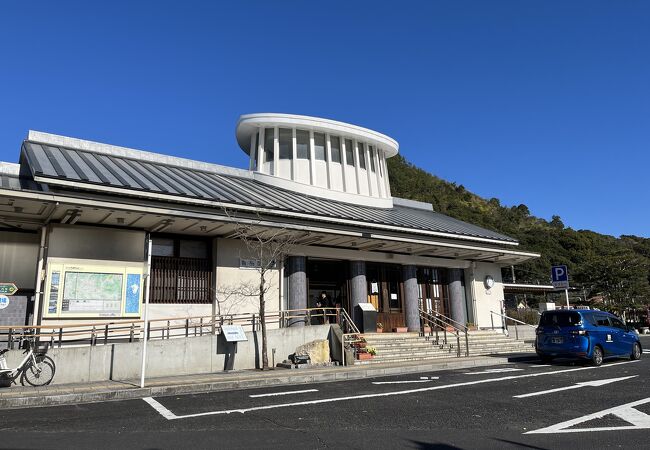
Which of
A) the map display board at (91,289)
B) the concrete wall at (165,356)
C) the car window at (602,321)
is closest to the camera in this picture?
the concrete wall at (165,356)

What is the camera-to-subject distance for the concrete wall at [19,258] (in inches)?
595

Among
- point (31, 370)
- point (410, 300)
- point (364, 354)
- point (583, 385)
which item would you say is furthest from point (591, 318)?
point (31, 370)

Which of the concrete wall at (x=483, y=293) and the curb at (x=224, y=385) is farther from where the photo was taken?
the concrete wall at (x=483, y=293)

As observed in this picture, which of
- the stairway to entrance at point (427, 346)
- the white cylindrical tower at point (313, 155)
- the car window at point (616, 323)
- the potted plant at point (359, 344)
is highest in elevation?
the white cylindrical tower at point (313, 155)

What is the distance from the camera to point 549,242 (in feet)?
263

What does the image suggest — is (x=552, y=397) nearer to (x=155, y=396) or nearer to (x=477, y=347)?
(x=155, y=396)

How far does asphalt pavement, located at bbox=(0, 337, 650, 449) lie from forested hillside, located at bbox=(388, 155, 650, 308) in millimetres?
31711

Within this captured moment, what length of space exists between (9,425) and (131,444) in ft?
8.97

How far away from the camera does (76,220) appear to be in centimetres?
1473

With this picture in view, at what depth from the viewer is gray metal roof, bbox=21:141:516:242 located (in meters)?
14.1

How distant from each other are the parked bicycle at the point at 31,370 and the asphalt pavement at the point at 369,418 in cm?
303

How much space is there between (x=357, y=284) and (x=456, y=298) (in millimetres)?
6918

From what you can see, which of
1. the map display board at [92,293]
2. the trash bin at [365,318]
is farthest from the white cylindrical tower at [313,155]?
the map display board at [92,293]

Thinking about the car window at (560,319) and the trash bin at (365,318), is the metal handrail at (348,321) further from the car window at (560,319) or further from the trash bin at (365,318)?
the car window at (560,319)
